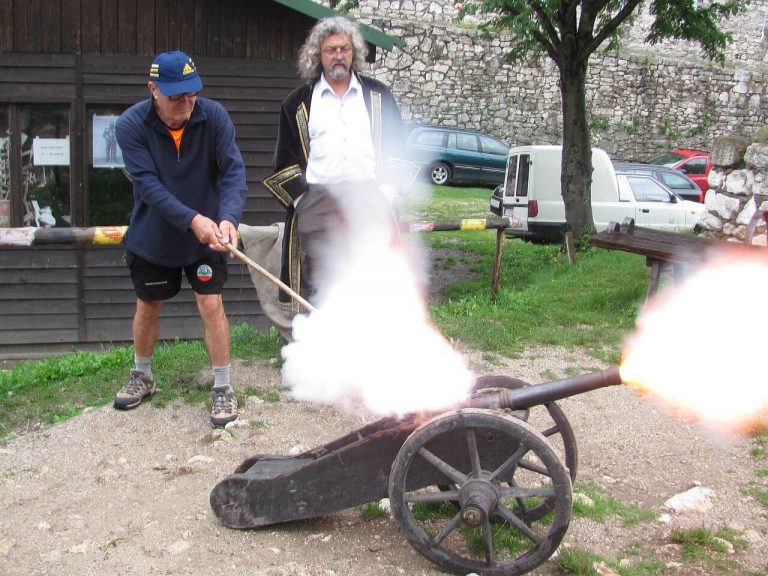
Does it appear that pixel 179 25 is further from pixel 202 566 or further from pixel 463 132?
pixel 463 132

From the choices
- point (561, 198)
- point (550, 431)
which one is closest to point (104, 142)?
point (550, 431)

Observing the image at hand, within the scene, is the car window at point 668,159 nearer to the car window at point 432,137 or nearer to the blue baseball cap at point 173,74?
the car window at point 432,137


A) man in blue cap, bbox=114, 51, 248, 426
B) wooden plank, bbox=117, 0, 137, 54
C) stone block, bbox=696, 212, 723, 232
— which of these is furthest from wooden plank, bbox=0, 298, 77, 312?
stone block, bbox=696, 212, 723, 232

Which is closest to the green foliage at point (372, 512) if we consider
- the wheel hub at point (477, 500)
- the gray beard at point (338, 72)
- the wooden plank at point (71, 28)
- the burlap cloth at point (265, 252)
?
the wheel hub at point (477, 500)

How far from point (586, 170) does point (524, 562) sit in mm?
9518

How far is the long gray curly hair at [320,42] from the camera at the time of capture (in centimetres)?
506

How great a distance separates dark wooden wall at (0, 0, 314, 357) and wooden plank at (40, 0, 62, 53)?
1cm

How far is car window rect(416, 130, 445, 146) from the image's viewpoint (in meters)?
22.6

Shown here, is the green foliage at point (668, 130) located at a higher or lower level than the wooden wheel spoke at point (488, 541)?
higher

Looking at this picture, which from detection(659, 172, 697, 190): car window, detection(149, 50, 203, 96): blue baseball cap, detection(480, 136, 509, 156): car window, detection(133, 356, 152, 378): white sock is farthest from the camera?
detection(480, 136, 509, 156): car window

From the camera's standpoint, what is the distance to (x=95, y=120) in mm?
8758

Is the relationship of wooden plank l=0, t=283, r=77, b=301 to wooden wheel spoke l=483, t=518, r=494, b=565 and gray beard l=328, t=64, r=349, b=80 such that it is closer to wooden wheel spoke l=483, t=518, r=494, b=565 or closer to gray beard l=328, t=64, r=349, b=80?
gray beard l=328, t=64, r=349, b=80

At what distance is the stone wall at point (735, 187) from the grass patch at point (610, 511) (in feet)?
19.2

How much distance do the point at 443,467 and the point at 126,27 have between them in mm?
6881
